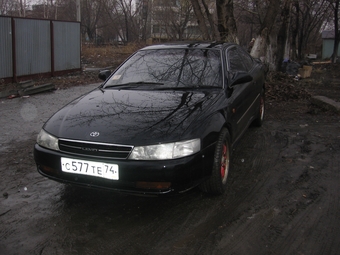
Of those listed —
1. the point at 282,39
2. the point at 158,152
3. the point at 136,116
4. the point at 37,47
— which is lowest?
the point at 158,152

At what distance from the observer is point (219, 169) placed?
3617 mm

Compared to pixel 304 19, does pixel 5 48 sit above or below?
below

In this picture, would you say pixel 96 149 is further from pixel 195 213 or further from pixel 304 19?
pixel 304 19

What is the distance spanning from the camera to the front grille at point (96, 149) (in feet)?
10.4

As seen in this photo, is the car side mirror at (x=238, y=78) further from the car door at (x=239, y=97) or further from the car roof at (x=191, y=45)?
the car roof at (x=191, y=45)

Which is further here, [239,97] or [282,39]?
[282,39]

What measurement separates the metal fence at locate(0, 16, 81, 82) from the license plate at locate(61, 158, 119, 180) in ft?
30.6

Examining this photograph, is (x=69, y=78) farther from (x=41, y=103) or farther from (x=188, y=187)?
(x=188, y=187)

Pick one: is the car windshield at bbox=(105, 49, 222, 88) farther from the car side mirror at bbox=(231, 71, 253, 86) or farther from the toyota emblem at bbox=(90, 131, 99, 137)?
the toyota emblem at bbox=(90, 131, 99, 137)

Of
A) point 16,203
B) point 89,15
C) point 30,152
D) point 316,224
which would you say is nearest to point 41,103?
point 30,152

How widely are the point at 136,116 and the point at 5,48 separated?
31.5 feet

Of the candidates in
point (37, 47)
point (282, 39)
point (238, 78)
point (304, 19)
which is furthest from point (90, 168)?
point (304, 19)

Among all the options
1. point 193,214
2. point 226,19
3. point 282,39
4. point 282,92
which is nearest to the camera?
point 193,214

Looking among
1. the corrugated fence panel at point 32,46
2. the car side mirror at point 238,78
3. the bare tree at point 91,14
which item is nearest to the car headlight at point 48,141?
the car side mirror at point 238,78
